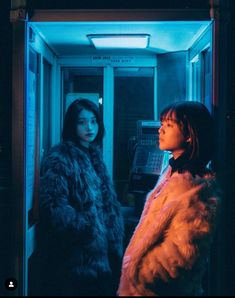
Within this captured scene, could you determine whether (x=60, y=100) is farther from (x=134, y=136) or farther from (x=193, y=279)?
(x=193, y=279)

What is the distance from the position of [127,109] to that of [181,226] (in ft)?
7.56

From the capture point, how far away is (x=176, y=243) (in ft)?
9.23

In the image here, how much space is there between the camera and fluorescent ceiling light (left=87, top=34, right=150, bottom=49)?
13.0ft

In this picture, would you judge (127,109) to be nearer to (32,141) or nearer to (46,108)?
(46,108)

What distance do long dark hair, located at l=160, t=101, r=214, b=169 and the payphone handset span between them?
1.23m

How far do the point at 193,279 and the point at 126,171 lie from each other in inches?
83.0

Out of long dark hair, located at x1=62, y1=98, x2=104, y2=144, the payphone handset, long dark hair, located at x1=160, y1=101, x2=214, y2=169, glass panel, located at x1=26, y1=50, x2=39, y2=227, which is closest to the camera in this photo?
long dark hair, located at x1=160, y1=101, x2=214, y2=169

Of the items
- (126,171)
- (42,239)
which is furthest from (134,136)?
(42,239)

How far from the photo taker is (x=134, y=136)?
16.0ft

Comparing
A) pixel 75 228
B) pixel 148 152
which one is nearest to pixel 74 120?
pixel 148 152

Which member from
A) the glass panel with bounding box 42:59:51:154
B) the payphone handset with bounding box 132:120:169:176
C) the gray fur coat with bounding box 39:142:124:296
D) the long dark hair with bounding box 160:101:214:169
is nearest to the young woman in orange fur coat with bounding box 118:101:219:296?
the long dark hair with bounding box 160:101:214:169

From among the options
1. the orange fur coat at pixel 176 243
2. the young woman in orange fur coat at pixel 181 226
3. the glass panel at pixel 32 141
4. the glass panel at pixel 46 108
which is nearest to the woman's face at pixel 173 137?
the young woman in orange fur coat at pixel 181 226

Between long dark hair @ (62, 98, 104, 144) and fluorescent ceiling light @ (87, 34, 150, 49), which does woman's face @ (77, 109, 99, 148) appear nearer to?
long dark hair @ (62, 98, 104, 144)

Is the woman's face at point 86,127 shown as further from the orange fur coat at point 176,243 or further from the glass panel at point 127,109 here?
the orange fur coat at point 176,243
